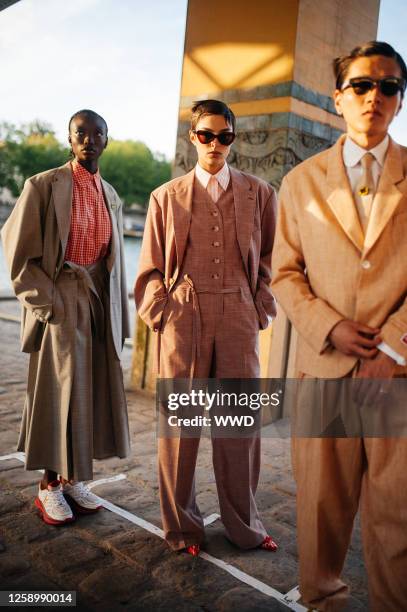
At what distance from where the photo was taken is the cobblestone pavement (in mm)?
2512

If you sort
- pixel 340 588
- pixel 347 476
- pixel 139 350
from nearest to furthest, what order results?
pixel 347 476 → pixel 340 588 → pixel 139 350

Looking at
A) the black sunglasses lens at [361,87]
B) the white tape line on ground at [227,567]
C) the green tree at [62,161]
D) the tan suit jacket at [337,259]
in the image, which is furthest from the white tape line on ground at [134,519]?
the green tree at [62,161]

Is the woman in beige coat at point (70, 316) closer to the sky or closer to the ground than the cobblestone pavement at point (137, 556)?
closer to the sky

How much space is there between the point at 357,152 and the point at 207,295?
3.53ft

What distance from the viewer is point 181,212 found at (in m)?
2.80

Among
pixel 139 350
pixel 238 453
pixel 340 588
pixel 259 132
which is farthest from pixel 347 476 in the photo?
pixel 139 350

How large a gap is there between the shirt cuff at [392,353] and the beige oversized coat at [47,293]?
1.73m

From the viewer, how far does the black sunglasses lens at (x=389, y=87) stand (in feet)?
6.20

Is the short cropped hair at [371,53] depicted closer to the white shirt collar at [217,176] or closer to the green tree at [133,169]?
the white shirt collar at [217,176]

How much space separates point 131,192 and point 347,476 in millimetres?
76088

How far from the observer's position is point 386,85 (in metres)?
1.89

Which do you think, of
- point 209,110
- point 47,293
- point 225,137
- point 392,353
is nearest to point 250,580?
point 392,353

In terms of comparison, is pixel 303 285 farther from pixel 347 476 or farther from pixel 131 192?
pixel 131 192

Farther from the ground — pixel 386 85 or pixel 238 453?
pixel 386 85
